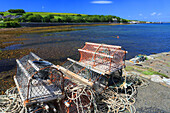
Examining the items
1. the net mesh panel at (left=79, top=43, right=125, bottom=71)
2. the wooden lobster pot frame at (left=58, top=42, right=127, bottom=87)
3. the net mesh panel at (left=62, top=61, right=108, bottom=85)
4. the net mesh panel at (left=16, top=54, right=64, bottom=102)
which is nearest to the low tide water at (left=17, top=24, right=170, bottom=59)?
Answer: the net mesh panel at (left=79, top=43, right=125, bottom=71)

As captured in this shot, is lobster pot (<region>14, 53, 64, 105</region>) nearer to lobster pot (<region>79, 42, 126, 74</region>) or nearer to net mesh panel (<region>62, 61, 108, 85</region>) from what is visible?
net mesh panel (<region>62, 61, 108, 85</region>)

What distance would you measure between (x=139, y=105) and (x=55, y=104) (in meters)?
3.83

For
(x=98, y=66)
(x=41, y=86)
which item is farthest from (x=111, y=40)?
(x=41, y=86)

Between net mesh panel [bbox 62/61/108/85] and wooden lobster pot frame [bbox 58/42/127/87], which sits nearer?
wooden lobster pot frame [bbox 58/42/127/87]

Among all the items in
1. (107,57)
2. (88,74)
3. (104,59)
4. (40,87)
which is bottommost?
(88,74)

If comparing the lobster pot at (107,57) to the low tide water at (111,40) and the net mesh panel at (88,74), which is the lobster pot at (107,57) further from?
the low tide water at (111,40)

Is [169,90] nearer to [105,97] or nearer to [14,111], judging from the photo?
[105,97]

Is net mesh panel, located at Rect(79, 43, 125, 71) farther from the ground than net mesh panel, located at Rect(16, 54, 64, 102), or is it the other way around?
net mesh panel, located at Rect(79, 43, 125, 71)

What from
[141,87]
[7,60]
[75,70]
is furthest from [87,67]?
[7,60]

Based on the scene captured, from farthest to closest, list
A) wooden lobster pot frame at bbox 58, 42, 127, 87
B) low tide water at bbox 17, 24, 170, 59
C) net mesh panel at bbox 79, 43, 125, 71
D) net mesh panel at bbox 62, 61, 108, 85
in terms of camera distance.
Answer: low tide water at bbox 17, 24, 170, 59, net mesh panel at bbox 79, 43, 125, 71, net mesh panel at bbox 62, 61, 108, 85, wooden lobster pot frame at bbox 58, 42, 127, 87

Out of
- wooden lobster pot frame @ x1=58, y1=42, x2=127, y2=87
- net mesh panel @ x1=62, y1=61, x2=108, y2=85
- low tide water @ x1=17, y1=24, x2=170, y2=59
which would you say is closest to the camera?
wooden lobster pot frame @ x1=58, y1=42, x2=127, y2=87

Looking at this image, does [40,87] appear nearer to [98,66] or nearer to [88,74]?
[88,74]

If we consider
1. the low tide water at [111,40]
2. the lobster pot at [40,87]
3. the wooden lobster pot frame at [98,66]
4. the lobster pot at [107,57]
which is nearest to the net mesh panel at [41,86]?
the lobster pot at [40,87]

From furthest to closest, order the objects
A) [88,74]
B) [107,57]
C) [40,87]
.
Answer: [107,57] → [88,74] → [40,87]
